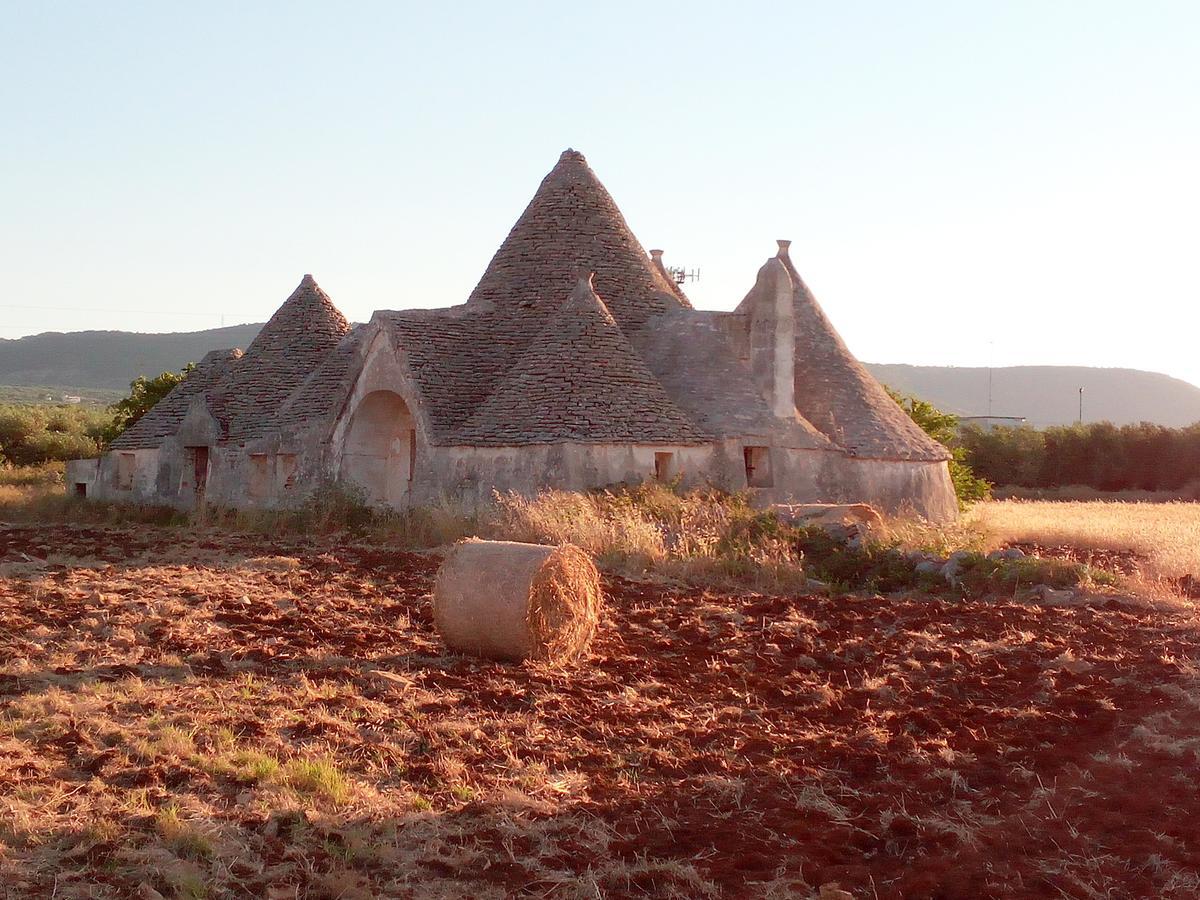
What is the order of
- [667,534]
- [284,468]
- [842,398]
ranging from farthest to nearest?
[284,468], [842,398], [667,534]

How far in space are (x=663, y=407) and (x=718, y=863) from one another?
16.1 m

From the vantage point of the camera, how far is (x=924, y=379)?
15412cm

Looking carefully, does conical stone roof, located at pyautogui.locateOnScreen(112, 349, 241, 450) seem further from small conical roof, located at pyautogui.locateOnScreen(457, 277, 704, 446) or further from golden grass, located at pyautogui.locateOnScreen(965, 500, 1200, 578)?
golden grass, located at pyautogui.locateOnScreen(965, 500, 1200, 578)

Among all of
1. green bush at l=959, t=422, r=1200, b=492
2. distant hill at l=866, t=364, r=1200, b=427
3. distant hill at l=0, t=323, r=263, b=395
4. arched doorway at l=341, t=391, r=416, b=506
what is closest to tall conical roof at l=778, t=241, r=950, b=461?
arched doorway at l=341, t=391, r=416, b=506

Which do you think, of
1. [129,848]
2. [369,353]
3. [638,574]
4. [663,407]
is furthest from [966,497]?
[129,848]

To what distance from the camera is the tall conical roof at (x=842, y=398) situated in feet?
76.9

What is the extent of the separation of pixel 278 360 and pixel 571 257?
804 cm

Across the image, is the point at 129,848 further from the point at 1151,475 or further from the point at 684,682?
the point at 1151,475

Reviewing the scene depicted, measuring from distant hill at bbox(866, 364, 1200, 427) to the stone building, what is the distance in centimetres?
11734

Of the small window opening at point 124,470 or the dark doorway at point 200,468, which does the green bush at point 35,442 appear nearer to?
the small window opening at point 124,470

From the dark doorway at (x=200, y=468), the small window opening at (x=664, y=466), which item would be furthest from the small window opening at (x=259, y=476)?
the small window opening at (x=664, y=466)

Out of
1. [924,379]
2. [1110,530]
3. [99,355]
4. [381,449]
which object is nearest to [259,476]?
[381,449]

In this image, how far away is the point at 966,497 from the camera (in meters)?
31.7

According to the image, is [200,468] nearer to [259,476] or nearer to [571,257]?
[259,476]
